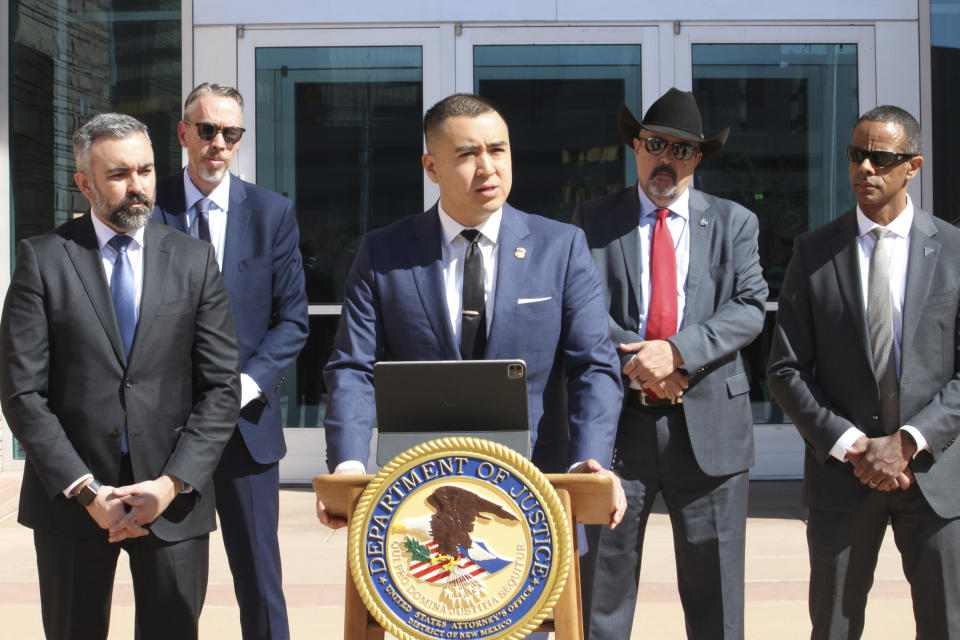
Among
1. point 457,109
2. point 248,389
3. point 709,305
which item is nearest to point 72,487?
point 248,389

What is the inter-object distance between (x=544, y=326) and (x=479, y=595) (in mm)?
924

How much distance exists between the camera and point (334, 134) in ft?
27.8

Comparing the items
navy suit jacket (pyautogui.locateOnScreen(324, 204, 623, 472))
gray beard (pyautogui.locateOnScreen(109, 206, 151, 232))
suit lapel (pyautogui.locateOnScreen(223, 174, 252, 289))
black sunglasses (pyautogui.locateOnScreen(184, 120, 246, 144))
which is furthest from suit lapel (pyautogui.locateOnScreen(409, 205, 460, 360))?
black sunglasses (pyautogui.locateOnScreen(184, 120, 246, 144))

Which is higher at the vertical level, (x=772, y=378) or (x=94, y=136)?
(x=94, y=136)

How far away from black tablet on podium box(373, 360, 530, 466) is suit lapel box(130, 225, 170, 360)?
3.68 ft

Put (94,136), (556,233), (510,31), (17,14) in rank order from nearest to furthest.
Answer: (556,233) < (94,136) < (510,31) < (17,14)

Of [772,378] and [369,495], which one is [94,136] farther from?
[772,378]

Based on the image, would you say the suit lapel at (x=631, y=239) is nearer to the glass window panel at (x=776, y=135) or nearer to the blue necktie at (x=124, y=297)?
the blue necktie at (x=124, y=297)

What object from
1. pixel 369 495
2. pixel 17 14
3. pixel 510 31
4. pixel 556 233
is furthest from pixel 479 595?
pixel 17 14

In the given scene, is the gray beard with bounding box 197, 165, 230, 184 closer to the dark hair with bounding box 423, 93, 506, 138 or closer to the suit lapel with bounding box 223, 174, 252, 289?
the suit lapel with bounding box 223, 174, 252, 289

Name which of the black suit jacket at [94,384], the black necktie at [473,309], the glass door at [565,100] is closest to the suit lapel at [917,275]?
the black necktie at [473,309]

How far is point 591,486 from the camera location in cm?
261

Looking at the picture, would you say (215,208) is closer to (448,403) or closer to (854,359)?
(448,403)

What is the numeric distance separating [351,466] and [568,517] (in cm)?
62
